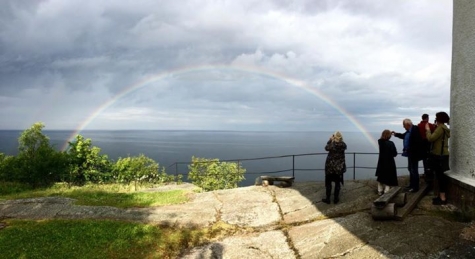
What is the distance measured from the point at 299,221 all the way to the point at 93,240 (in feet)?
16.7

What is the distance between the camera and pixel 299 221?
8.55 meters

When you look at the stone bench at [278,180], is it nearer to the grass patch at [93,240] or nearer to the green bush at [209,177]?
the grass patch at [93,240]

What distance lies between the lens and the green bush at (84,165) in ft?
111

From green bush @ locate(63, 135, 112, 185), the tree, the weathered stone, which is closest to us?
the weathered stone

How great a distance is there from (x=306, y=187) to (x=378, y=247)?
199 inches


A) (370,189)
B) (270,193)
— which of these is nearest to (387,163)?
(370,189)

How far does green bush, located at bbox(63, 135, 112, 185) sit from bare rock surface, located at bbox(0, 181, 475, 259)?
2367cm

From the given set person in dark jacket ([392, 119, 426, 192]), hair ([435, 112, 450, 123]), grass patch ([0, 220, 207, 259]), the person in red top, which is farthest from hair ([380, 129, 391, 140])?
grass patch ([0, 220, 207, 259])

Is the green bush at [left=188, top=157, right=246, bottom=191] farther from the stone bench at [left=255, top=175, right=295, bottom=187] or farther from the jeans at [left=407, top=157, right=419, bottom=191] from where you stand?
the jeans at [left=407, top=157, right=419, bottom=191]

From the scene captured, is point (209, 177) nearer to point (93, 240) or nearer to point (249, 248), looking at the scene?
point (93, 240)

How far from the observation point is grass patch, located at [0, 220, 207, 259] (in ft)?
23.7

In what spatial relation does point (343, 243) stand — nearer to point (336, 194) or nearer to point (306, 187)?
point (336, 194)

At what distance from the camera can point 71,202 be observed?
11.2m

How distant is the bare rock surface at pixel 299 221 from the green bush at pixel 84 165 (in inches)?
932
